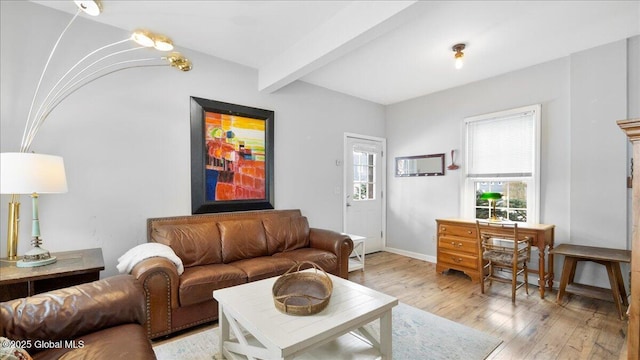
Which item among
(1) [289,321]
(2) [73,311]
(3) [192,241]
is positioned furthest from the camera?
(3) [192,241]

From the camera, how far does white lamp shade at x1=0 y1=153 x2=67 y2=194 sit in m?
1.76

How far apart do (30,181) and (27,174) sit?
0.05 metres

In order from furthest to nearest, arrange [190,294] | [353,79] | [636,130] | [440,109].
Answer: [440,109]
[353,79]
[190,294]
[636,130]

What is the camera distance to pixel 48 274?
183 cm

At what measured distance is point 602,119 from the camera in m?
2.98

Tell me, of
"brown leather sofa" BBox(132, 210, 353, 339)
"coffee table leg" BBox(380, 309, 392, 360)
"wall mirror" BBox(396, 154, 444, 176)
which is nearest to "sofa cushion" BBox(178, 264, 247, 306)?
"brown leather sofa" BBox(132, 210, 353, 339)

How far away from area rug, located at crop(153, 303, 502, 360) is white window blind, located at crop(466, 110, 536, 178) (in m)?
2.23

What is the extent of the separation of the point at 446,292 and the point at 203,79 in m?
3.56

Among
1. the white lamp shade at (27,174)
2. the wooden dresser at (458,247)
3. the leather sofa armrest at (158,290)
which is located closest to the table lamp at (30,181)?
the white lamp shade at (27,174)

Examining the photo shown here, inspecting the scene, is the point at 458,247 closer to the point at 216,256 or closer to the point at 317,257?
the point at 317,257

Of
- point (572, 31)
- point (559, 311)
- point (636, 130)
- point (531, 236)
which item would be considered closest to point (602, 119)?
point (572, 31)

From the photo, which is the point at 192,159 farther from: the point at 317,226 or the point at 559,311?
the point at 559,311

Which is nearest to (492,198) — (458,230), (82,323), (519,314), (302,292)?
(458,230)

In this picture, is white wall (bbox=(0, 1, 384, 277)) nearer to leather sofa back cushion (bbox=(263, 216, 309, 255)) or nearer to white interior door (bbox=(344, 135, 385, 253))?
leather sofa back cushion (bbox=(263, 216, 309, 255))
